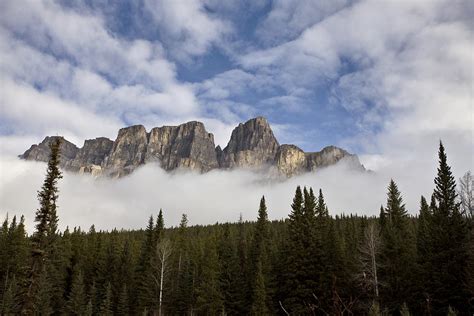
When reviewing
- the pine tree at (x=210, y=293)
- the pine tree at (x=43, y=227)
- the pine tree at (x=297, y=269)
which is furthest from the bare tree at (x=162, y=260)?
the pine tree at (x=43, y=227)

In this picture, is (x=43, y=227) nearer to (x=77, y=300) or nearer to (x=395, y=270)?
(x=395, y=270)

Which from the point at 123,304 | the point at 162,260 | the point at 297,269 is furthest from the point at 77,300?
the point at 297,269

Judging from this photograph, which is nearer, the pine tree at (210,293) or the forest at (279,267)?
the forest at (279,267)

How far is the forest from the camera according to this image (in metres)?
35.0

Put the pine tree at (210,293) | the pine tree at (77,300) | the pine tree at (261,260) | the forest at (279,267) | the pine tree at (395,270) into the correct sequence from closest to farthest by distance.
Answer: the forest at (279,267), the pine tree at (395,270), the pine tree at (261,260), the pine tree at (210,293), the pine tree at (77,300)

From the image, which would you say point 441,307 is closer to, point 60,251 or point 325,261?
point 325,261

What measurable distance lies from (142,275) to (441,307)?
45.8 meters

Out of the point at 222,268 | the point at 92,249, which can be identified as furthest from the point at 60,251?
the point at 222,268

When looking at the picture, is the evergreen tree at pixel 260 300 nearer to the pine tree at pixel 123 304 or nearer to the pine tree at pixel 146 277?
the pine tree at pixel 146 277

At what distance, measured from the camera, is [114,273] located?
7569 centimetres

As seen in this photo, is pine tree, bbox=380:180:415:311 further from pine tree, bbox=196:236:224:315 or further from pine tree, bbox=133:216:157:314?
pine tree, bbox=133:216:157:314

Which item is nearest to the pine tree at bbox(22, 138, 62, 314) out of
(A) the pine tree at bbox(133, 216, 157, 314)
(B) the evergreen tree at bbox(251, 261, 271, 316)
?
(B) the evergreen tree at bbox(251, 261, 271, 316)

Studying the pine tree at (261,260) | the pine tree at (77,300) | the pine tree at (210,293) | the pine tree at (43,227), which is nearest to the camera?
the pine tree at (43,227)

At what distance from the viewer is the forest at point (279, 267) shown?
35.0 metres
